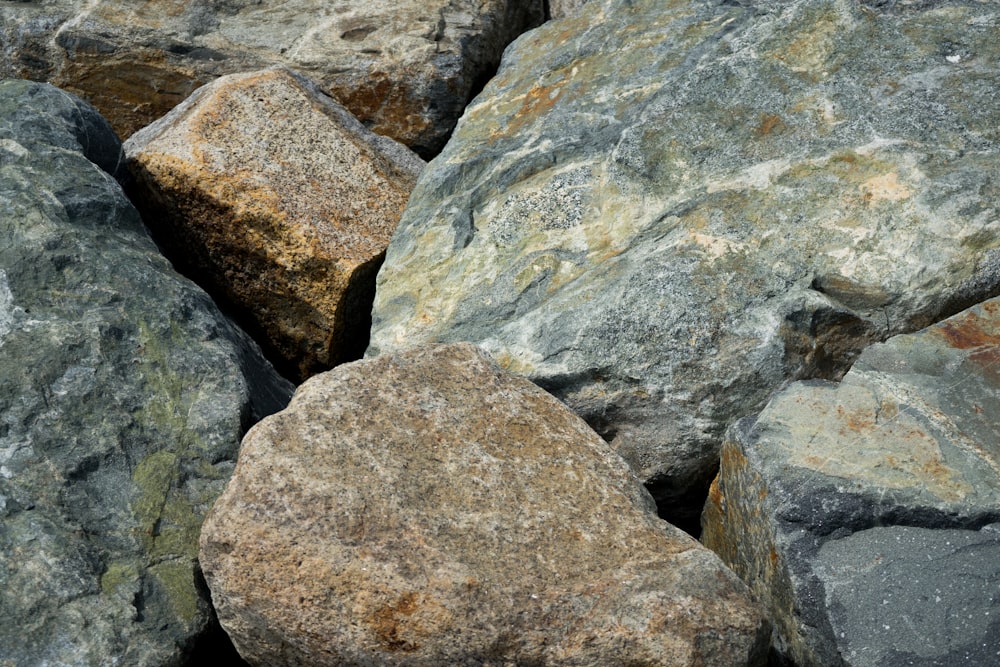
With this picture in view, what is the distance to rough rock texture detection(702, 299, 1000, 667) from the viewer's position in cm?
204

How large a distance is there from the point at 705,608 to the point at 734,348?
30.6 inches

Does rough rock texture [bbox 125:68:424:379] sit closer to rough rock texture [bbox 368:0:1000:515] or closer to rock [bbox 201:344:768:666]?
rough rock texture [bbox 368:0:1000:515]

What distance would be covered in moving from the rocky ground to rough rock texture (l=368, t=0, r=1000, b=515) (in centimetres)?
1

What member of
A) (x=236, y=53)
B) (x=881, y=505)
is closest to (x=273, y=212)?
(x=236, y=53)

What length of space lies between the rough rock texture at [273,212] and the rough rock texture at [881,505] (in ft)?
4.30

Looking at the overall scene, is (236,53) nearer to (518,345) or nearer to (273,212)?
(273,212)

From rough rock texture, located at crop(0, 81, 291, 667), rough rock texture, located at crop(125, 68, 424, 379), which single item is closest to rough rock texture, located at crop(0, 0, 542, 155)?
rough rock texture, located at crop(125, 68, 424, 379)

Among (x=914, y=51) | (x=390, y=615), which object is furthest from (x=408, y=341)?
(x=914, y=51)

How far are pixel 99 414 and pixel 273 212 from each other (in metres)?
0.94

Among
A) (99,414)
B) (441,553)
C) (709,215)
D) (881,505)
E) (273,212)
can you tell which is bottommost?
(881,505)

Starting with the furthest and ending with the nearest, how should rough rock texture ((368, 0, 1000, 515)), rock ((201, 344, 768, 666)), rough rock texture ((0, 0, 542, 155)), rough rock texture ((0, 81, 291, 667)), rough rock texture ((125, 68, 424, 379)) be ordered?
1. rough rock texture ((0, 0, 542, 155))
2. rough rock texture ((125, 68, 424, 379))
3. rough rock texture ((368, 0, 1000, 515))
4. rough rock texture ((0, 81, 291, 667))
5. rock ((201, 344, 768, 666))

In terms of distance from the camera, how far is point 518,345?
9.36ft

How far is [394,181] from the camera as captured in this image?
3646 millimetres

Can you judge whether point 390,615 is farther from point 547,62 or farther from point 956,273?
point 547,62
